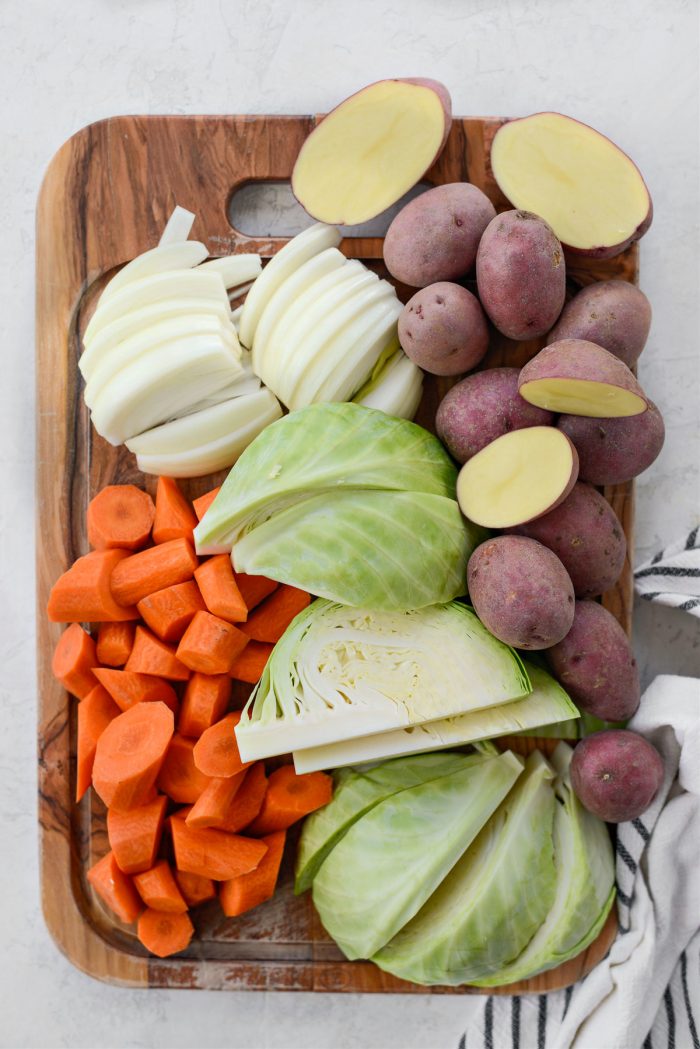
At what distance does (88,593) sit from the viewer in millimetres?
1895

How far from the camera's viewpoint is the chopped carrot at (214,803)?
1.85m

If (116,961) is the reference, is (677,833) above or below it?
above

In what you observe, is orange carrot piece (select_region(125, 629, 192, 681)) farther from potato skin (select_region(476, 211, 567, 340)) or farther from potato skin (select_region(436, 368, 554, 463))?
potato skin (select_region(476, 211, 567, 340))

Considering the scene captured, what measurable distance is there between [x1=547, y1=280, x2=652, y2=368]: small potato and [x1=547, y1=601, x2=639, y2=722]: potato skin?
1.72 feet

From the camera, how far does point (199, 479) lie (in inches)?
79.4

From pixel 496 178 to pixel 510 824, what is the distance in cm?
135

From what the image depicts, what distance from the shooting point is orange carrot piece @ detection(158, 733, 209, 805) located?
1929mm

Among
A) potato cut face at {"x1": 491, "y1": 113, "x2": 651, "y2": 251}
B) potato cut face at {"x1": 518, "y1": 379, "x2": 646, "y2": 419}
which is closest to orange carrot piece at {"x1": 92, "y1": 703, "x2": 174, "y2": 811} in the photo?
potato cut face at {"x1": 518, "y1": 379, "x2": 646, "y2": 419}

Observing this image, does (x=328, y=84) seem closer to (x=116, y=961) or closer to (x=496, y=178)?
(x=496, y=178)

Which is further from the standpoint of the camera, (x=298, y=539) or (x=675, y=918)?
(x=675, y=918)

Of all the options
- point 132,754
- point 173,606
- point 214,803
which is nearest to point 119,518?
point 173,606

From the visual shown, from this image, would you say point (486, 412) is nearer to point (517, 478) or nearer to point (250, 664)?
point (517, 478)

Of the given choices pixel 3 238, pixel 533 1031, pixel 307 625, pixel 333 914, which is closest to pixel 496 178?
pixel 307 625

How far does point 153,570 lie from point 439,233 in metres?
0.91
